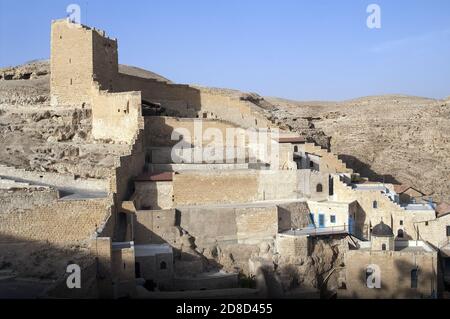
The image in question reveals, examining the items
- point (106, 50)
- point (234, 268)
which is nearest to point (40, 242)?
point (234, 268)

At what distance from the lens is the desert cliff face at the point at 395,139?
3061 centimetres

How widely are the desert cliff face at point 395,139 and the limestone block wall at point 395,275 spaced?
33.6 ft

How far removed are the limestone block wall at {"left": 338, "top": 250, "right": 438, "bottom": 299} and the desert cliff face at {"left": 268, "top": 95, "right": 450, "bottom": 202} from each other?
1024 centimetres

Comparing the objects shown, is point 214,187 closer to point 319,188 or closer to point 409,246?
point 319,188

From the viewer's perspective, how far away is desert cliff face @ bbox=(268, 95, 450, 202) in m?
30.6

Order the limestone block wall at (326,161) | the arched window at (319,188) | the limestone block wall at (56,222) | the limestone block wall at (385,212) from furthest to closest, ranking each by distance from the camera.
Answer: the limestone block wall at (326,161) → the arched window at (319,188) → the limestone block wall at (385,212) → the limestone block wall at (56,222)

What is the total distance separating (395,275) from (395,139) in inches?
699

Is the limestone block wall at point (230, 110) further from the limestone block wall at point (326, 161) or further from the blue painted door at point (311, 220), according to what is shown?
the blue painted door at point (311, 220)

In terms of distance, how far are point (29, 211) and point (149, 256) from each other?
3.76 meters

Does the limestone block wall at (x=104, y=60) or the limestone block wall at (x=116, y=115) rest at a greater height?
the limestone block wall at (x=104, y=60)

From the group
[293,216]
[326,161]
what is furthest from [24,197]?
[326,161]

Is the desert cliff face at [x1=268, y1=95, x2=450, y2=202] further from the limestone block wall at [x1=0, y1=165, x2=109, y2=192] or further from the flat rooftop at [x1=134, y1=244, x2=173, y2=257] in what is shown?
the limestone block wall at [x1=0, y1=165, x2=109, y2=192]

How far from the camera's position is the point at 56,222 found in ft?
54.7

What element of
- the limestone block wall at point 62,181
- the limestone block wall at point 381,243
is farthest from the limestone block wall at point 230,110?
the limestone block wall at point 381,243
